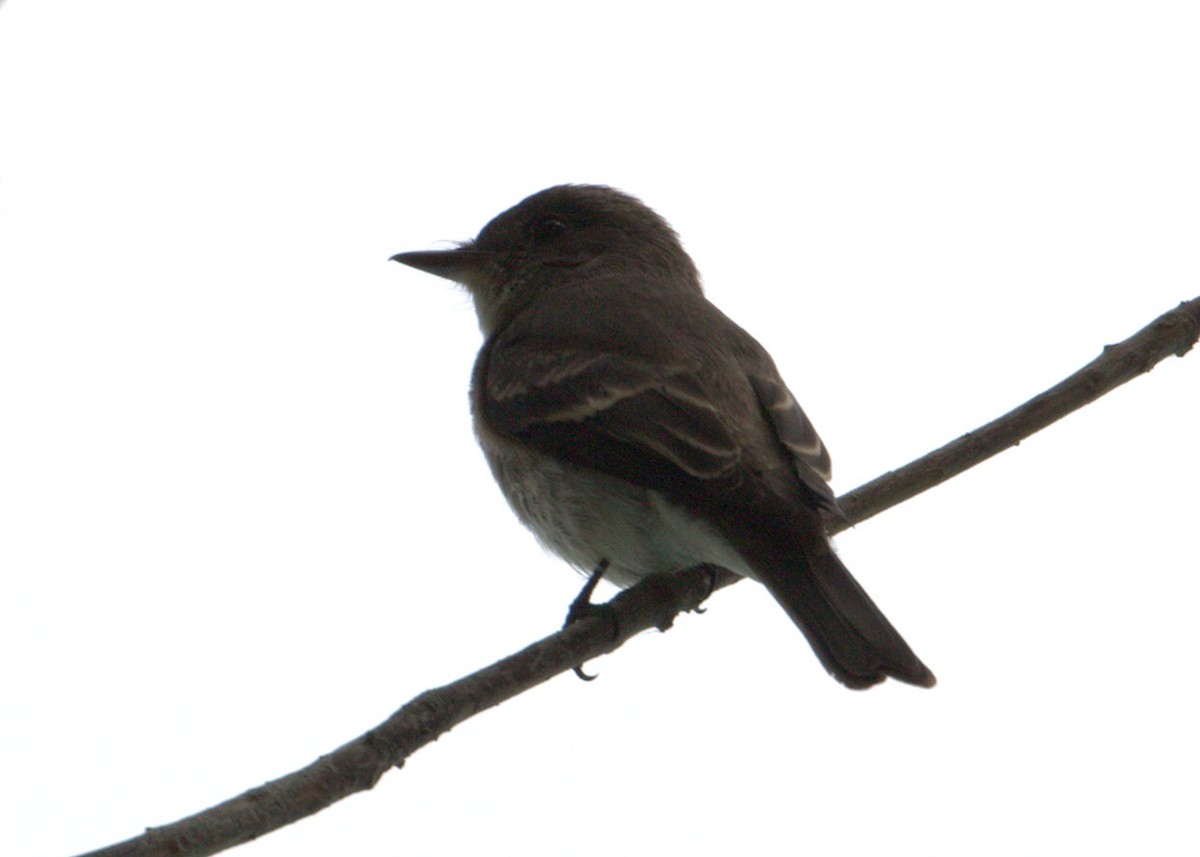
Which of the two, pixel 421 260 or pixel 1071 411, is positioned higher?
pixel 421 260

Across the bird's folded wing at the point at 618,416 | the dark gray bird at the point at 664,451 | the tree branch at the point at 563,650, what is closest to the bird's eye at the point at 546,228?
the dark gray bird at the point at 664,451

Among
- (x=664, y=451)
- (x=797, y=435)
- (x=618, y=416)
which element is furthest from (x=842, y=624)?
(x=618, y=416)

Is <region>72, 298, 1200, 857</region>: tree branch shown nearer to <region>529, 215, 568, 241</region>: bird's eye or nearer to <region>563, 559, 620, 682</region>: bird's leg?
<region>563, 559, 620, 682</region>: bird's leg

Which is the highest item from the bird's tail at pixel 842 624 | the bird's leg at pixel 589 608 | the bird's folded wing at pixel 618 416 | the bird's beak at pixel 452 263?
the bird's beak at pixel 452 263

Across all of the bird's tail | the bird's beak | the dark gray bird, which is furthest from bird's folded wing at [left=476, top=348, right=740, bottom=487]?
the bird's beak

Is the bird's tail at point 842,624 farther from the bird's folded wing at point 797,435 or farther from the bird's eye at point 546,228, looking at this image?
the bird's eye at point 546,228

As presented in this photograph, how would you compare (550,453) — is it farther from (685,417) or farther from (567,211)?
(567,211)

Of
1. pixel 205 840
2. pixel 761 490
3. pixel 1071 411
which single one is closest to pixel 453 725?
pixel 205 840
